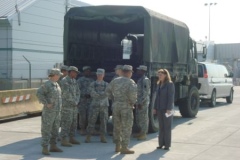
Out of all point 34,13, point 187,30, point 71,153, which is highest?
point 34,13

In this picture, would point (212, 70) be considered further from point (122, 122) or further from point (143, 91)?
point (122, 122)

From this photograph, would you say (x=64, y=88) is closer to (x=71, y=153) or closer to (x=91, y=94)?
(x=91, y=94)

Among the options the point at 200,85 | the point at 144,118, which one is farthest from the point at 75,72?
the point at 200,85

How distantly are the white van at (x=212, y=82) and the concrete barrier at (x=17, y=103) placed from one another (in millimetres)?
6847

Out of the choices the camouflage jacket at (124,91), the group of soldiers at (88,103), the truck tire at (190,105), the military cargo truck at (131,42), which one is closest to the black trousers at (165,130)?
the group of soldiers at (88,103)

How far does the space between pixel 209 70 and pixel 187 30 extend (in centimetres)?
505

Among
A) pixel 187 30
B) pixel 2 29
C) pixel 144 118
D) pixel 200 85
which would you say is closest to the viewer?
pixel 144 118

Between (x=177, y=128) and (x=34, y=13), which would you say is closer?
(x=177, y=128)

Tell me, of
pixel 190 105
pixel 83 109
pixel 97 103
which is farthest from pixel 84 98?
pixel 190 105

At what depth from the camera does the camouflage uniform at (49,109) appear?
7.85m

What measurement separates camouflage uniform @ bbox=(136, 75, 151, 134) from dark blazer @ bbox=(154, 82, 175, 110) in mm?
853

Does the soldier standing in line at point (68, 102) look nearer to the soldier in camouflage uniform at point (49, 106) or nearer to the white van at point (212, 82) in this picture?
the soldier in camouflage uniform at point (49, 106)

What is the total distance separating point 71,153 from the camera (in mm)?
8078

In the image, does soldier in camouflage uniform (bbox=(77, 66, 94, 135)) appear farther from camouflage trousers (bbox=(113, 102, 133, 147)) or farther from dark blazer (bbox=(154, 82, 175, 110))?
dark blazer (bbox=(154, 82, 175, 110))
